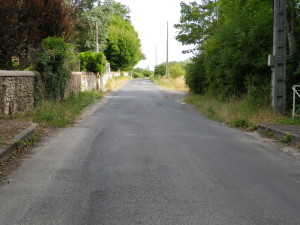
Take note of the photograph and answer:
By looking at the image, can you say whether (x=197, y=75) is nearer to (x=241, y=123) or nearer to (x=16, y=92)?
(x=241, y=123)

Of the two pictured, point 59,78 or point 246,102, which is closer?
point 246,102

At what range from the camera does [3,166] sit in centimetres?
646

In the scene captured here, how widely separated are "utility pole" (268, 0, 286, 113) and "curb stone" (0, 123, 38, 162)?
8.29 metres

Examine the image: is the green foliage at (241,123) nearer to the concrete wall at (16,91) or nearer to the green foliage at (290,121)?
the green foliage at (290,121)

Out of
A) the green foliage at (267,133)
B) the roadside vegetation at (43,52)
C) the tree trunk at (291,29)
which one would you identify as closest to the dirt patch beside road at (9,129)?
the roadside vegetation at (43,52)

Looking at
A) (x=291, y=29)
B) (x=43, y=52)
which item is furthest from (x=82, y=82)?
(x=291, y=29)

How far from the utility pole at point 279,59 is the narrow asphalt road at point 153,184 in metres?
4.59

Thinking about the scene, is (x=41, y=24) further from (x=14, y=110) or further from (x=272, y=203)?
(x=272, y=203)

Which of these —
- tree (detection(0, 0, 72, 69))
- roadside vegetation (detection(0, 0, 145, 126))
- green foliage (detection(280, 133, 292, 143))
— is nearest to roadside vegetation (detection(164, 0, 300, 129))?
green foliage (detection(280, 133, 292, 143))

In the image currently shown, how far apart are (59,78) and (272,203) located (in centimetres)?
1470

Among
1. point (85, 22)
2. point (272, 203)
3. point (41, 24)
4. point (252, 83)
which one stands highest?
point (85, 22)

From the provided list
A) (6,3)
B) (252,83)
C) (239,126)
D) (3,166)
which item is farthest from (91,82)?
(3,166)

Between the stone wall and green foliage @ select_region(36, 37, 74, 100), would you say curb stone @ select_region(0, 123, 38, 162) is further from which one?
green foliage @ select_region(36, 37, 74, 100)

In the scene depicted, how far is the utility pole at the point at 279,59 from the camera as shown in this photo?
1270cm
